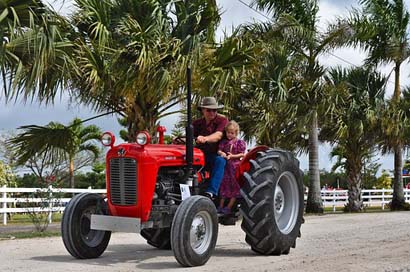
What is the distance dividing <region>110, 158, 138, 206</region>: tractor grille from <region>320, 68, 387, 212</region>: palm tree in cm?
1500

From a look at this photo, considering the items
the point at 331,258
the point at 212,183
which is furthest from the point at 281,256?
the point at 212,183

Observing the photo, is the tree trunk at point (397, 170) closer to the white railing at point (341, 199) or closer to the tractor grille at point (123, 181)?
the white railing at point (341, 199)

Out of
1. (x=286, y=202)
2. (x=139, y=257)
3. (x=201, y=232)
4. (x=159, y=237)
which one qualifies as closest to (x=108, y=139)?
(x=201, y=232)

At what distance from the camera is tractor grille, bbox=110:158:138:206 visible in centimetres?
840

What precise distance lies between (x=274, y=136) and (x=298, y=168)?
11.5m

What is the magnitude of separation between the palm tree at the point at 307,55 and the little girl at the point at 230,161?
39.5ft

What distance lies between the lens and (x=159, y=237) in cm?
1012

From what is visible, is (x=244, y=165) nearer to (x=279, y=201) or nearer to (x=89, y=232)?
(x=279, y=201)

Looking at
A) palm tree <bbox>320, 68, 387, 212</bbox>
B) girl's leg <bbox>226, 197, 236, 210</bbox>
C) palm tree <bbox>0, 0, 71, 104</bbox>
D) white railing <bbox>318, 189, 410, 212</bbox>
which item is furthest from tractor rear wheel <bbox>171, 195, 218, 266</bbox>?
white railing <bbox>318, 189, 410, 212</bbox>

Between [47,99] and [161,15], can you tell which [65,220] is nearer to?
[47,99]

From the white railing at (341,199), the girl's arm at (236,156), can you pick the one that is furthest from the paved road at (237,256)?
the white railing at (341,199)

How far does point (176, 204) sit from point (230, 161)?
1074 mm

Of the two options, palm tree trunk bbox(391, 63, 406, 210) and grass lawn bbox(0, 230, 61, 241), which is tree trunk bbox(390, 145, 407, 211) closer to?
palm tree trunk bbox(391, 63, 406, 210)

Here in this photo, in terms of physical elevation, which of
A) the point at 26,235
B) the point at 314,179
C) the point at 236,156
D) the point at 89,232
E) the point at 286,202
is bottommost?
the point at 26,235
